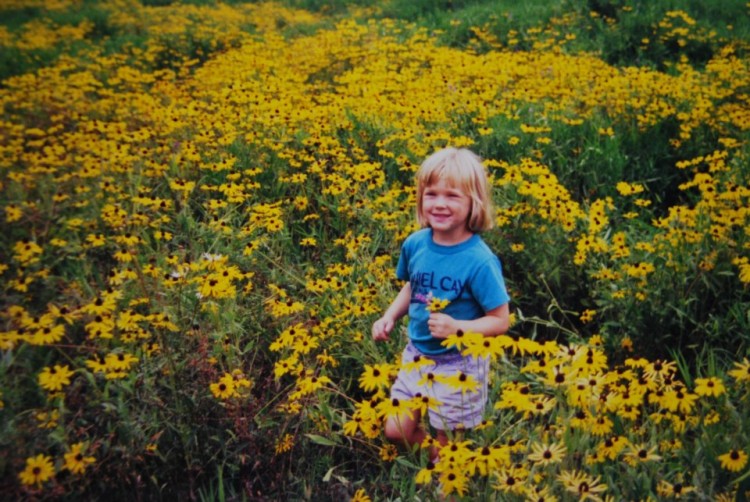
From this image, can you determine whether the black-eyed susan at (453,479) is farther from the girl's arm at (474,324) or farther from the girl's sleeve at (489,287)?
the girl's sleeve at (489,287)

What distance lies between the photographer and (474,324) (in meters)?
1.89

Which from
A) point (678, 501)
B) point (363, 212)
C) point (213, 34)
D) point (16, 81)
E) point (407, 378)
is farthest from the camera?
point (213, 34)

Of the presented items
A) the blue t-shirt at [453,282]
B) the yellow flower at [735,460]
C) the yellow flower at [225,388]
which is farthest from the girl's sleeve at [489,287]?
the yellow flower at [225,388]

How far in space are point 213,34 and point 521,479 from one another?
28.1ft

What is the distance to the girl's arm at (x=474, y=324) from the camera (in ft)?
5.76

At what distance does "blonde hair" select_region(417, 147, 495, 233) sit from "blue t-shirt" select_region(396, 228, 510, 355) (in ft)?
0.25

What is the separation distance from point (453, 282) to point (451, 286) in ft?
0.06

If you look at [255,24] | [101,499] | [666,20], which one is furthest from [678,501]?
[255,24]

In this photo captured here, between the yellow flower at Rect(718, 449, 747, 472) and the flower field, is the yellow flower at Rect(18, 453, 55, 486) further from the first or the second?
the yellow flower at Rect(718, 449, 747, 472)

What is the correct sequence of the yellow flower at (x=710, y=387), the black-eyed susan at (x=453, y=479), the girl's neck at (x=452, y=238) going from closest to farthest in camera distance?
the black-eyed susan at (x=453, y=479) < the yellow flower at (x=710, y=387) < the girl's neck at (x=452, y=238)

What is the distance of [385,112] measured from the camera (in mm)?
4516

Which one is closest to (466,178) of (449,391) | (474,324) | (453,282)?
(453,282)

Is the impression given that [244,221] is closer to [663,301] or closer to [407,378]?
[407,378]

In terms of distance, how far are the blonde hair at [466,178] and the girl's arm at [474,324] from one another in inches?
13.0
